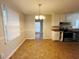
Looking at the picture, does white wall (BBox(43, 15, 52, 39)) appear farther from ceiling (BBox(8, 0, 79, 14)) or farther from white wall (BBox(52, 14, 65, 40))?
ceiling (BBox(8, 0, 79, 14))

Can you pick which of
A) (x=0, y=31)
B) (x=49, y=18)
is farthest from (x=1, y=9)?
(x=49, y=18)

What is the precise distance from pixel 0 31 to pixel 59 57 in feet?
8.35

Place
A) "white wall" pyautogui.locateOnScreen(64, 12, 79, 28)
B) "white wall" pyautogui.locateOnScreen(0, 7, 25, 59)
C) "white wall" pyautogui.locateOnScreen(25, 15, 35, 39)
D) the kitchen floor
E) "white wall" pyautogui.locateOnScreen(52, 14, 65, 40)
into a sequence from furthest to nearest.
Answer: "white wall" pyautogui.locateOnScreen(25, 15, 35, 39) < "white wall" pyautogui.locateOnScreen(64, 12, 79, 28) < "white wall" pyautogui.locateOnScreen(52, 14, 65, 40) < the kitchen floor < "white wall" pyautogui.locateOnScreen(0, 7, 25, 59)

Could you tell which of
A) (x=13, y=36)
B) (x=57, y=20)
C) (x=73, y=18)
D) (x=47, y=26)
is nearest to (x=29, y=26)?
(x=47, y=26)

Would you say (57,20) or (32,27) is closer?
(57,20)

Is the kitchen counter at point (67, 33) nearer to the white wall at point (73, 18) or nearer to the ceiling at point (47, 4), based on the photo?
the white wall at point (73, 18)

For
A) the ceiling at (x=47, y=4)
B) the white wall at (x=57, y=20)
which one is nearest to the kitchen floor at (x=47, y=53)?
the ceiling at (x=47, y=4)

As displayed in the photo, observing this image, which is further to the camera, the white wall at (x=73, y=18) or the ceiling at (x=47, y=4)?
the white wall at (x=73, y=18)

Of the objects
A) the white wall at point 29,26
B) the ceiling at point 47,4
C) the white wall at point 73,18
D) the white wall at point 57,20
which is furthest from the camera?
the white wall at point 29,26

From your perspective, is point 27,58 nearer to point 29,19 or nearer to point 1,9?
point 1,9

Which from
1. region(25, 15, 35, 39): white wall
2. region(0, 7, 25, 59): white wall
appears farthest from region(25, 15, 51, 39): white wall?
region(0, 7, 25, 59): white wall

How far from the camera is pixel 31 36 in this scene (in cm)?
980

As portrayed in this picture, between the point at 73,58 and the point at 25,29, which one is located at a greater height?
the point at 25,29

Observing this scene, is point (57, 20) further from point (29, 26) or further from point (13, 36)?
point (13, 36)
